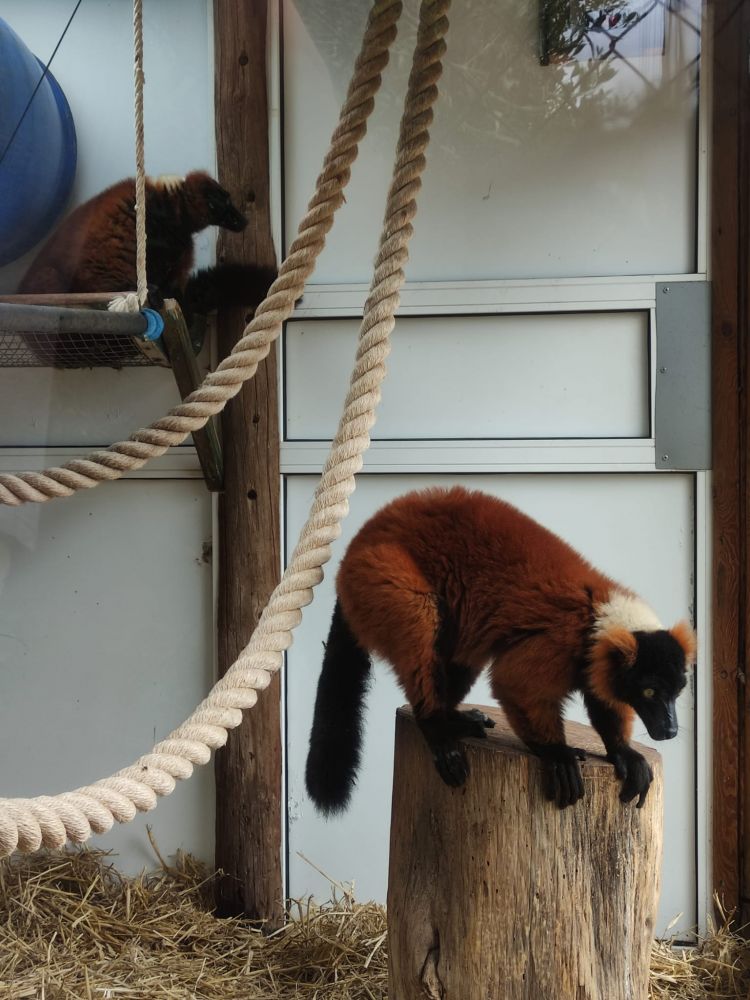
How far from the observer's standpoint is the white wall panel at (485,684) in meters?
2.03

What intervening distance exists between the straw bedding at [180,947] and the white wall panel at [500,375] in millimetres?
1303

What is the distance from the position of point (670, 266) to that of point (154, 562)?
1.64 m

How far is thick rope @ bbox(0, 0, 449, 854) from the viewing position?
39.1 inches

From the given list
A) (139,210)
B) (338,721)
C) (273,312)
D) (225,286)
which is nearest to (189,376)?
(225,286)

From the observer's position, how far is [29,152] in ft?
5.41

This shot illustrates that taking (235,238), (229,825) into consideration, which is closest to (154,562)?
(229,825)

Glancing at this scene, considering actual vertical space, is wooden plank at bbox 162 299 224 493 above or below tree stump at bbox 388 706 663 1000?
above

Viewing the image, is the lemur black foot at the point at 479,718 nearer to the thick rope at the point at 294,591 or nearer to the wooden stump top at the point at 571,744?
the wooden stump top at the point at 571,744

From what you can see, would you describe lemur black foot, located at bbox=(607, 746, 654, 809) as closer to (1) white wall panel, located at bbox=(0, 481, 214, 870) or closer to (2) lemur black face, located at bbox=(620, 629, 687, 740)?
(2) lemur black face, located at bbox=(620, 629, 687, 740)

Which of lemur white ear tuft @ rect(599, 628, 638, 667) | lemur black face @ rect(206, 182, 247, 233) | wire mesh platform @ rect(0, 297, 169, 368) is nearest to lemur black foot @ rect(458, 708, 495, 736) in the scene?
Answer: lemur white ear tuft @ rect(599, 628, 638, 667)

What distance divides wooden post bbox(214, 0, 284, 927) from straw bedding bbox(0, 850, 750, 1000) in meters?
0.13

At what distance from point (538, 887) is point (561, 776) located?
0.19 metres

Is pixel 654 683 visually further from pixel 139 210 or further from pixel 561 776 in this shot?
pixel 139 210

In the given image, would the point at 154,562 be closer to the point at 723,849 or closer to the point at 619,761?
the point at 619,761
